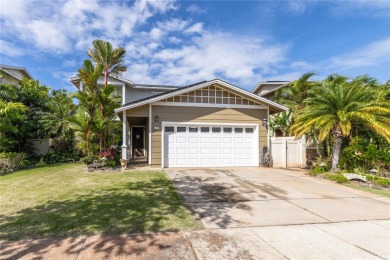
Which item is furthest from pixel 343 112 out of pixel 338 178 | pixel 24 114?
pixel 24 114

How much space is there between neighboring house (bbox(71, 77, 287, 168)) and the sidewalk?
778cm

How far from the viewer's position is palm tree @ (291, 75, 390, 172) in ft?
28.4

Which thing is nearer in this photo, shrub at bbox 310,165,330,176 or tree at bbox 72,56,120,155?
shrub at bbox 310,165,330,176

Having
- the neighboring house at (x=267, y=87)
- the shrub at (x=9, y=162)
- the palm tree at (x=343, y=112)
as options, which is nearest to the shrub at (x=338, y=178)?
the palm tree at (x=343, y=112)

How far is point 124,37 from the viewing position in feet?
43.5

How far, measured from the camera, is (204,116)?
1184 cm

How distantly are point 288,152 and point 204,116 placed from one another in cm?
525

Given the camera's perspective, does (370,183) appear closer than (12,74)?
Yes

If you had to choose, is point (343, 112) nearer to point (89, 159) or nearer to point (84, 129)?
point (89, 159)

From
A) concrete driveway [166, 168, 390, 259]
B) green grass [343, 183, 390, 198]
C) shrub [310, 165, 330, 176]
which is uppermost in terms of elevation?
shrub [310, 165, 330, 176]

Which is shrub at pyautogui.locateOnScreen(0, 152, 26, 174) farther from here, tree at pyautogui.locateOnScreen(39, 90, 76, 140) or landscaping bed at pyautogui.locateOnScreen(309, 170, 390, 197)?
landscaping bed at pyautogui.locateOnScreen(309, 170, 390, 197)

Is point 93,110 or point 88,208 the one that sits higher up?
point 93,110

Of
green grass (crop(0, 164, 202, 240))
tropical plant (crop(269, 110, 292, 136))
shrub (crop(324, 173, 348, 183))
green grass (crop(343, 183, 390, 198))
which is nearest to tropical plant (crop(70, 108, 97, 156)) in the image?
green grass (crop(0, 164, 202, 240))

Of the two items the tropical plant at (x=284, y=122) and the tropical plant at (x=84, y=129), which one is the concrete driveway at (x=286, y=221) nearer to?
the tropical plant at (x=84, y=129)
